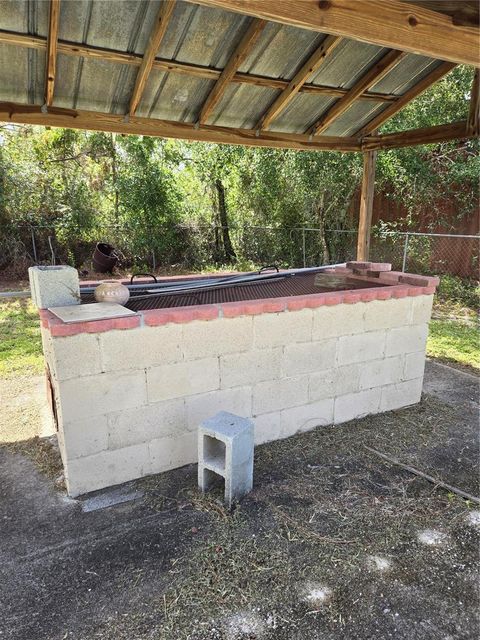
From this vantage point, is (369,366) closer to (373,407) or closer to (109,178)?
(373,407)

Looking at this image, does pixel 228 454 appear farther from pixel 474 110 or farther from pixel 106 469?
pixel 474 110

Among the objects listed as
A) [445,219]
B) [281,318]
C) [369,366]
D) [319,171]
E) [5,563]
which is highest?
[319,171]

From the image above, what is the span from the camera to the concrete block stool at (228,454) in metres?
2.38

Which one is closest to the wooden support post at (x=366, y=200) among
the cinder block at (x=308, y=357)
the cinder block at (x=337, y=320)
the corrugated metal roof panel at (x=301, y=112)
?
the corrugated metal roof panel at (x=301, y=112)

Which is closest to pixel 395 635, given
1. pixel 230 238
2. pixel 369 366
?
pixel 369 366

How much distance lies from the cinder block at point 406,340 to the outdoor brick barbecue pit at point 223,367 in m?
0.01

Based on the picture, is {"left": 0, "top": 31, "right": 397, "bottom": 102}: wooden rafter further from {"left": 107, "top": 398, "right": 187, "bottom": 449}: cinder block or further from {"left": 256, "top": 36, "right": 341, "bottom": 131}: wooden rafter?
{"left": 107, "top": 398, "right": 187, "bottom": 449}: cinder block

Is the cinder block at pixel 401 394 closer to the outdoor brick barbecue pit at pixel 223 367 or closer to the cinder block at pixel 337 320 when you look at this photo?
the outdoor brick barbecue pit at pixel 223 367

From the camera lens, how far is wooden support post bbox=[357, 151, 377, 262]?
217 inches

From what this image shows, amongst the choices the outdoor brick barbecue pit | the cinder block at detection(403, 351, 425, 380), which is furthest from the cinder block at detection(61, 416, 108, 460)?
the cinder block at detection(403, 351, 425, 380)

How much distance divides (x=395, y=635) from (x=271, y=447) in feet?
5.02

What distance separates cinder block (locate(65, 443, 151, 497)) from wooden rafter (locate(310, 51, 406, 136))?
3.92 metres

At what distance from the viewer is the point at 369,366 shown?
3506 millimetres

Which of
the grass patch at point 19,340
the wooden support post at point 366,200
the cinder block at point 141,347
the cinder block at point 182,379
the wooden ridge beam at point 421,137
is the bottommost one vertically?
the grass patch at point 19,340
